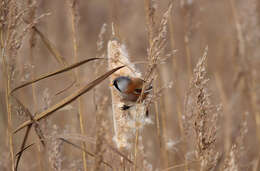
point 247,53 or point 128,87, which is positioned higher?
point 247,53

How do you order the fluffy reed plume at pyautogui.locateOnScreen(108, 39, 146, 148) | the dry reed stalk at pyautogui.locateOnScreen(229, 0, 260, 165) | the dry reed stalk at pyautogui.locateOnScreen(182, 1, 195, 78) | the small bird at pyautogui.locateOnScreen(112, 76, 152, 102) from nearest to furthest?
1. the fluffy reed plume at pyautogui.locateOnScreen(108, 39, 146, 148)
2. the small bird at pyautogui.locateOnScreen(112, 76, 152, 102)
3. the dry reed stalk at pyautogui.locateOnScreen(182, 1, 195, 78)
4. the dry reed stalk at pyautogui.locateOnScreen(229, 0, 260, 165)

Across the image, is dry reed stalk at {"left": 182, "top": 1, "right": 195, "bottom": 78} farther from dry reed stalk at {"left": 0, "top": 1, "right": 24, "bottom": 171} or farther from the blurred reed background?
dry reed stalk at {"left": 0, "top": 1, "right": 24, "bottom": 171}

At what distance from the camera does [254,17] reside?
234 cm

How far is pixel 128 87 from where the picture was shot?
1.41 meters

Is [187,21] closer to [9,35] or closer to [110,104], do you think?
[110,104]

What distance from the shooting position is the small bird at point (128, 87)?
1400mm

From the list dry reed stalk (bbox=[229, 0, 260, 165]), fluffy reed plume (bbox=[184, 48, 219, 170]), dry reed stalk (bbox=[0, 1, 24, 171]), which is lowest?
fluffy reed plume (bbox=[184, 48, 219, 170])

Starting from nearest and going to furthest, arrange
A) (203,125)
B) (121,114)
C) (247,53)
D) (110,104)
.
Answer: (203,125)
(121,114)
(110,104)
(247,53)

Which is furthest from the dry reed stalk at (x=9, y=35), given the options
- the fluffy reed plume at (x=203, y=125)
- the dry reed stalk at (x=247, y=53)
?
the dry reed stalk at (x=247, y=53)

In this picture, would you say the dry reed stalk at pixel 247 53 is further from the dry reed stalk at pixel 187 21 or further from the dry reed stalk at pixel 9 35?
the dry reed stalk at pixel 9 35

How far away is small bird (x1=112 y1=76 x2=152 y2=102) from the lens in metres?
1.40

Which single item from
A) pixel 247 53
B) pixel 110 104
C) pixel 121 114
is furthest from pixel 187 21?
pixel 121 114

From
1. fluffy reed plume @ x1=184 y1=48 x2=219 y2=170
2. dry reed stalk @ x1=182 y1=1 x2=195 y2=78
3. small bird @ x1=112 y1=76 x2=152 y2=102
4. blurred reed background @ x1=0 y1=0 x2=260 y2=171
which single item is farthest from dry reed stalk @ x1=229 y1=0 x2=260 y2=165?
fluffy reed plume @ x1=184 y1=48 x2=219 y2=170

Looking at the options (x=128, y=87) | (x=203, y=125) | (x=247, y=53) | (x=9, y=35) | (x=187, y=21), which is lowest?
(x=203, y=125)
